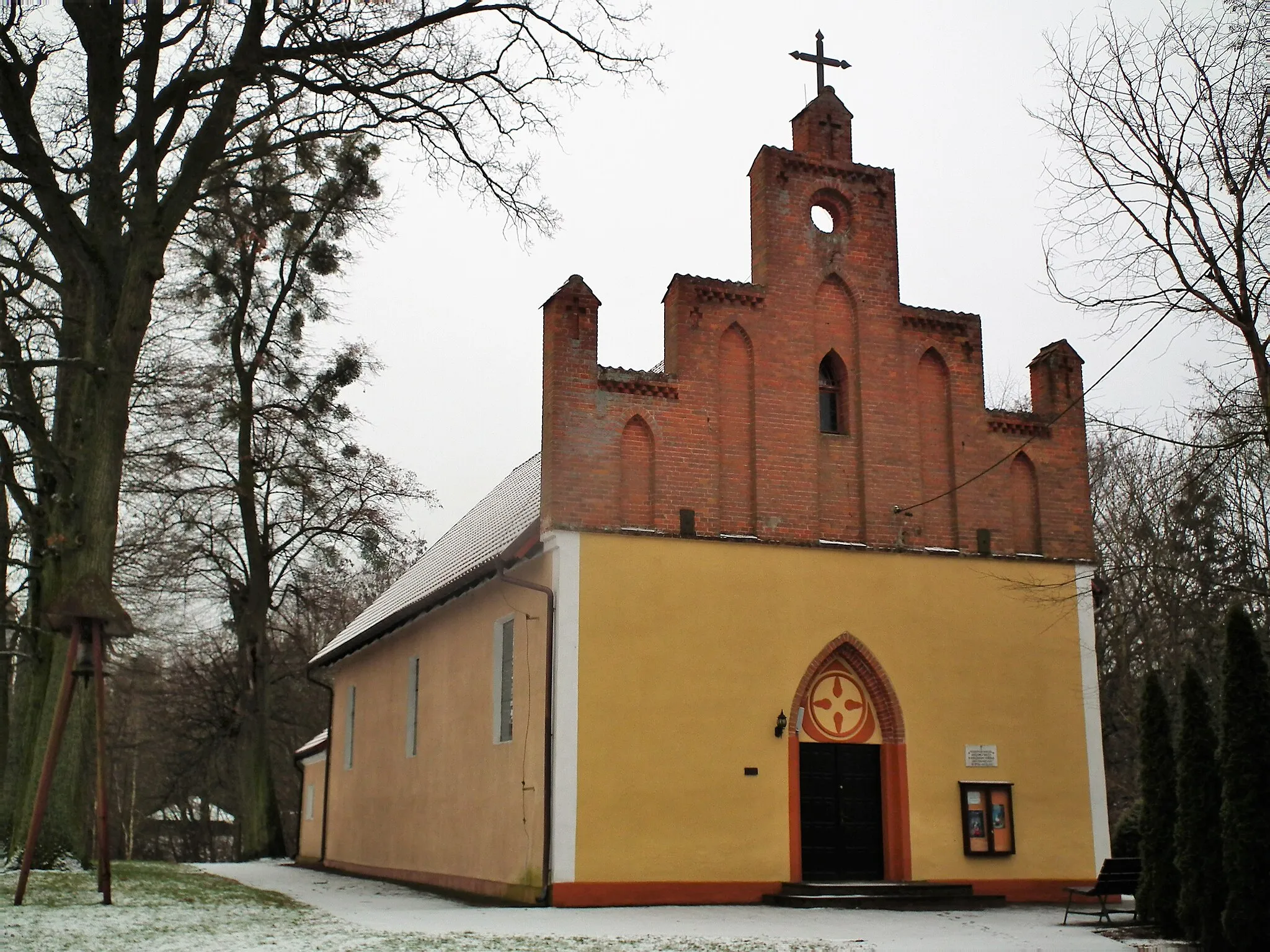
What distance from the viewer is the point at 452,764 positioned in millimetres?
19594

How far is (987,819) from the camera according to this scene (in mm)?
17188

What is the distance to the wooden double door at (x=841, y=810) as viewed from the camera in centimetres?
1670

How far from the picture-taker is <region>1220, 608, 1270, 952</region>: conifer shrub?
10.7 meters

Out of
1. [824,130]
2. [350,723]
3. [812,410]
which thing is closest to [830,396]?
[812,410]

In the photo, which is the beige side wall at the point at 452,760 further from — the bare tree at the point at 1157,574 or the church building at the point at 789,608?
the bare tree at the point at 1157,574

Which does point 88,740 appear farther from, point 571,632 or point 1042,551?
point 1042,551

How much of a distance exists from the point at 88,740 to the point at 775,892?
8.30 m

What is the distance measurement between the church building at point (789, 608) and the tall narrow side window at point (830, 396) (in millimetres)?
47

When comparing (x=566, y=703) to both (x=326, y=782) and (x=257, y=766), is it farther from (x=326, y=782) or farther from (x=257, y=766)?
(x=257, y=766)

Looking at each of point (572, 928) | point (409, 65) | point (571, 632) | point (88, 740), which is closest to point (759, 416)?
point (571, 632)

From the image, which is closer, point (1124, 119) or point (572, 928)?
point (572, 928)

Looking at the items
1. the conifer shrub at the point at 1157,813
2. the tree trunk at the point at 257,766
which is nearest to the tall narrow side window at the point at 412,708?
the tree trunk at the point at 257,766

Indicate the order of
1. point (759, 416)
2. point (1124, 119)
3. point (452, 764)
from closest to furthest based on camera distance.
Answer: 1. point (1124, 119)
2. point (759, 416)
3. point (452, 764)

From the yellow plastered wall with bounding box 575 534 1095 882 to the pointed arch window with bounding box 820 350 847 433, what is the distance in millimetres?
1862
